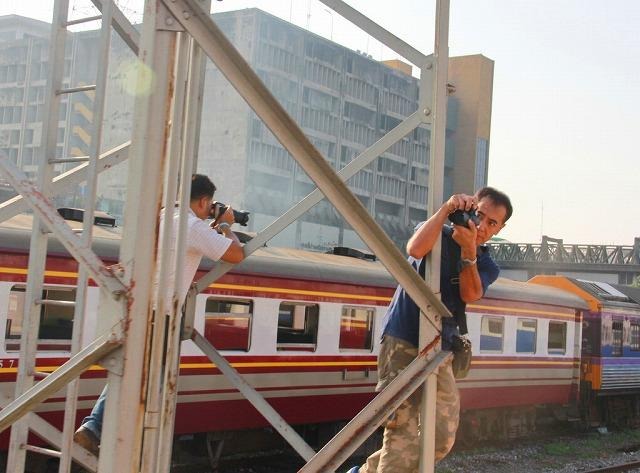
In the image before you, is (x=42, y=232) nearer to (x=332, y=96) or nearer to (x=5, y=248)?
(x=5, y=248)

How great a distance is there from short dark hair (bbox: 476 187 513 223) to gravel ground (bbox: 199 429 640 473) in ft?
22.5

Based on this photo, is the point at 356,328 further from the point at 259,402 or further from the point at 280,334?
the point at 259,402

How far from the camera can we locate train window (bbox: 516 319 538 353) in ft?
48.5

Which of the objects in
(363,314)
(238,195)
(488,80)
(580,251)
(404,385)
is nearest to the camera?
(404,385)

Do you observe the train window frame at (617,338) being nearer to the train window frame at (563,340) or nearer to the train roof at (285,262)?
the train window frame at (563,340)

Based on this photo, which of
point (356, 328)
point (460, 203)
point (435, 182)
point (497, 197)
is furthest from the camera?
point (356, 328)

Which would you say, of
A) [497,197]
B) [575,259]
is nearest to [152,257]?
[497,197]

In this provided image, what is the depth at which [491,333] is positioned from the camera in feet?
46.1

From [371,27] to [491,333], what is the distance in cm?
1061

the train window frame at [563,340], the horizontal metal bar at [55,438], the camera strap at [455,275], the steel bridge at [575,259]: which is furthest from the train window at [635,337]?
the steel bridge at [575,259]

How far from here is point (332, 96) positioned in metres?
71.6

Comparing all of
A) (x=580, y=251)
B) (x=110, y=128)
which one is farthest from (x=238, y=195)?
(x=580, y=251)

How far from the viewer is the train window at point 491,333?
13.8 meters

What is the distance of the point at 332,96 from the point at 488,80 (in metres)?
29.7
